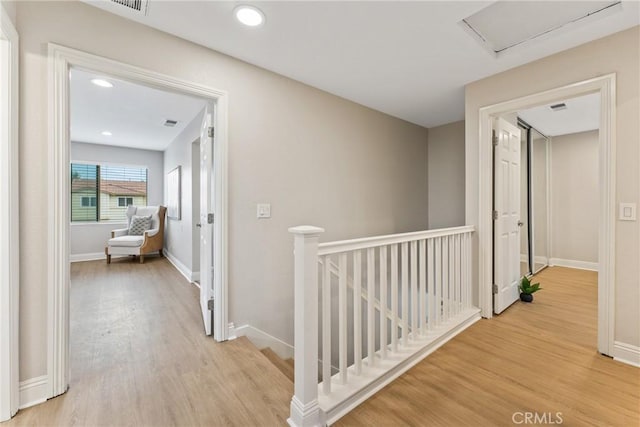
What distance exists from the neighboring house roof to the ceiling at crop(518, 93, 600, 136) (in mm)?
7480

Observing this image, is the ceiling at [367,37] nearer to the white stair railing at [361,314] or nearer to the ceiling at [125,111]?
the ceiling at [125,111]

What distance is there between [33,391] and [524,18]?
153 inches

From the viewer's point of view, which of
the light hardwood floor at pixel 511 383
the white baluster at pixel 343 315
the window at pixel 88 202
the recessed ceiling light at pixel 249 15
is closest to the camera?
the light hardwood floor at pixel 511 383

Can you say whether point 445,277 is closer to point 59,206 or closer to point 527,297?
point 527,297

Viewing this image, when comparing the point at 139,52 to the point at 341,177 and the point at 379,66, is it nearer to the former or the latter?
the point at 379,66

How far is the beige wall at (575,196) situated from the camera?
459cm

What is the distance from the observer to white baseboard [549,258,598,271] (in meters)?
4.63

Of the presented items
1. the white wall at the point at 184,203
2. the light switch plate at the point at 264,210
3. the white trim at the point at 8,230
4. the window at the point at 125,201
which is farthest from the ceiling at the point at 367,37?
the window at the point at 125,201

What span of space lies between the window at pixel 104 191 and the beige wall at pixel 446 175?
6.24 m

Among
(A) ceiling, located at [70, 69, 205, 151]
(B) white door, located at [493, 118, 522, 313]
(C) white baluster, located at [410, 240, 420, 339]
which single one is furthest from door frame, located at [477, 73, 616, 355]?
(A) ceiling, located at [70, 69, 205, 151]

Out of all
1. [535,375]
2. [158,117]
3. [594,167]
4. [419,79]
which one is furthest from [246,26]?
[594,167]

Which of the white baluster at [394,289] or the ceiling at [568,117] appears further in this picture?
the ceiling at [568,117]

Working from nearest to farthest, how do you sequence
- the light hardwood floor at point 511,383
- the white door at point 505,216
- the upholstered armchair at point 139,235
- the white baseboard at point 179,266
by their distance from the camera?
the light hardwood floor at point 511,383 → the white door at point 505,216 → the white baseboard at point 179,266 → the upholstered armchair at point 139,235

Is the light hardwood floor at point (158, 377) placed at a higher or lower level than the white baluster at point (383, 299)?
lower
